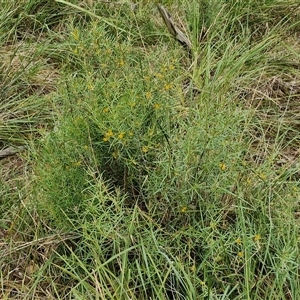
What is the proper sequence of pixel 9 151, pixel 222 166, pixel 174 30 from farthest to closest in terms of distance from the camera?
pixel 174 30 < pixel 9 151 < pixel 222 166

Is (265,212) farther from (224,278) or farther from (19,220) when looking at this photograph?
(19,220)

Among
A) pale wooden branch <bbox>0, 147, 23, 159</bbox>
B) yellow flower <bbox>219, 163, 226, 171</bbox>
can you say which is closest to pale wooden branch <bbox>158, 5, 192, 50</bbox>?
pale wooden branch <bbox>0, 147, 23, 159</bbox>

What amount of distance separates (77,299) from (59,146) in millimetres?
485

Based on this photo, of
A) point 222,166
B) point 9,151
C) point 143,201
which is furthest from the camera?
point 9,151

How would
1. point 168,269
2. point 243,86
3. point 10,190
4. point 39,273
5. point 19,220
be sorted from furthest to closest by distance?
point 243,86, point 10,190, point 19,220, point 39,273, point 168,269

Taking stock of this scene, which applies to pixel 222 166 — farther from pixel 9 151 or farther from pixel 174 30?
pixel 174 30

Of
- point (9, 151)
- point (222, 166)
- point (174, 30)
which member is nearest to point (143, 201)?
point (222, 166)

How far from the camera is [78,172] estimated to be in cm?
168

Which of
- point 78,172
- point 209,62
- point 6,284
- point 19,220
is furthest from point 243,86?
point 6,284

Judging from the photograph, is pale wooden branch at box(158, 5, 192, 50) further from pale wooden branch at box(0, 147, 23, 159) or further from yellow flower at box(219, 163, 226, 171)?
yellow flower at box(219, 163, 226, 171)

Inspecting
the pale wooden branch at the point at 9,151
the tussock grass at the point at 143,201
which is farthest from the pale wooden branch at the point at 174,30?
the pale wooden branch at the point at 9,151

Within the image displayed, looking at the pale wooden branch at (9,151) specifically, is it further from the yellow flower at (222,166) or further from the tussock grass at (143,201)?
the yellow flower at (222,166)

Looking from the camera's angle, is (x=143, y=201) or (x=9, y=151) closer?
(x=143, y=201)

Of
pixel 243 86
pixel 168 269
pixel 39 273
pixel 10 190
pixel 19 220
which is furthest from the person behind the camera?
pixel 243 86
